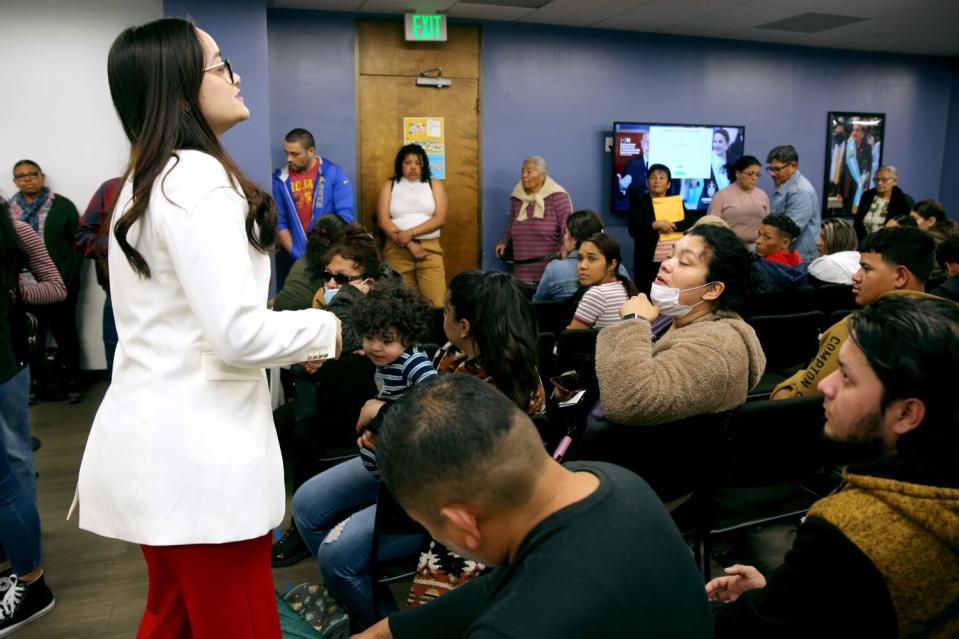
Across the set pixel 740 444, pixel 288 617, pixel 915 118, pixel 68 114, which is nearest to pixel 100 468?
pixel 288 617

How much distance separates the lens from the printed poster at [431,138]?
6344 millimetres

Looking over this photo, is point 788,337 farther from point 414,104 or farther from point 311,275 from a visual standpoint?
point 414,104

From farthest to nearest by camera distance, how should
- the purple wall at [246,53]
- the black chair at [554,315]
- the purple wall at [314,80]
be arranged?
the purple wall at [314,80] → the purple wall at [246,53] → the black chair at [554,315]

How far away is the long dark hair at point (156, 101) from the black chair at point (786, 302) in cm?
339

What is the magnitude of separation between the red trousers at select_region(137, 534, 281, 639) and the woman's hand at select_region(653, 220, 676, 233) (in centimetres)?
557

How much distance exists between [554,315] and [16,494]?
242 cm

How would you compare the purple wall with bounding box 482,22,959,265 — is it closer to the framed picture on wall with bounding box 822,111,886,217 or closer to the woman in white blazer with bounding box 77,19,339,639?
the framed picture on wall with bounding box 822,111,886,217

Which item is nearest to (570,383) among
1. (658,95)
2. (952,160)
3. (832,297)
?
(832,297)

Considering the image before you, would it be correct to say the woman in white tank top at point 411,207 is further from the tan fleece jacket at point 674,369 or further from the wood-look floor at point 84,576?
the tan fleece jacket at point 674,369

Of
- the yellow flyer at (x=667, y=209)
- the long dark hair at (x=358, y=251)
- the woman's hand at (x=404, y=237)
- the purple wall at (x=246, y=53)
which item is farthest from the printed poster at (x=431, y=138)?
the long dark hair at (x=358, y=251)

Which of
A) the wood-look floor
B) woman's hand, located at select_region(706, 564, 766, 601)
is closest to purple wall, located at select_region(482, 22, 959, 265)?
the wood-look floor

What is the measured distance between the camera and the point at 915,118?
27.8 feet

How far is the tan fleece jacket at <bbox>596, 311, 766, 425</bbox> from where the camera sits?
1.87 meters

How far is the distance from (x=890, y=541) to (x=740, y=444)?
41.5 inches
